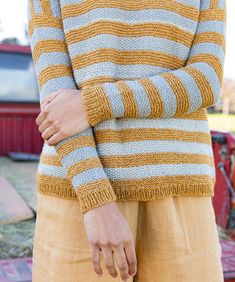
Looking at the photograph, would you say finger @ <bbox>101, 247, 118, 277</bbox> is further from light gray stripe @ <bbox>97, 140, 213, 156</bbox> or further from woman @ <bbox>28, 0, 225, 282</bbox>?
light gray stripe @ <bbox>97, 140, 213, 156</bbox>

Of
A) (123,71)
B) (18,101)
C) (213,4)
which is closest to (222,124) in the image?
(18,101)

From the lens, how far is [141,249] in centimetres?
98

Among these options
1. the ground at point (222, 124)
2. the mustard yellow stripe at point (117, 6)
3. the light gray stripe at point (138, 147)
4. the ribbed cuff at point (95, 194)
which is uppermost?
the mustard yellow stripe at point (117, 6)

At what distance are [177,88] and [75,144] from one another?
0.21 metres

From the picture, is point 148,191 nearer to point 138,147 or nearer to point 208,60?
point 138,147

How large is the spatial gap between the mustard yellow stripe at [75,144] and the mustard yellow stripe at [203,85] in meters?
0.23

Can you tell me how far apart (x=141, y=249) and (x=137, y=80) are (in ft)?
1.05

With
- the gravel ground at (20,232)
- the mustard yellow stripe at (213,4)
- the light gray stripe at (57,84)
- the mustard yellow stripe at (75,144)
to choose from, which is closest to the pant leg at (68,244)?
the mustard yellow stripe at (75,144)

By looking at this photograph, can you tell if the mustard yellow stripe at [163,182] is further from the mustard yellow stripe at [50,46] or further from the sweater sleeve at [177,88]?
the mustard yellow stripe at [50,46]

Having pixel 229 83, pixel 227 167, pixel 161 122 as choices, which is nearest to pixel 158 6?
pixel 161 122

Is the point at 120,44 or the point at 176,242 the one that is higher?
the point at 120,44

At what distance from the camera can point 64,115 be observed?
91 cm

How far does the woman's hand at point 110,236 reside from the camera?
33.7 inches

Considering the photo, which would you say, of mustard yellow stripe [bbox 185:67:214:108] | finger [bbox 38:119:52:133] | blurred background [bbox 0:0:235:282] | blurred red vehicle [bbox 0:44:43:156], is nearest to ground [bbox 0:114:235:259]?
blurred background [bbox 0:0:235:282]
